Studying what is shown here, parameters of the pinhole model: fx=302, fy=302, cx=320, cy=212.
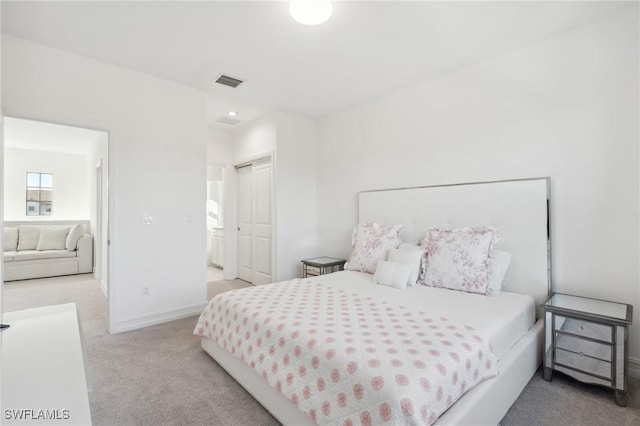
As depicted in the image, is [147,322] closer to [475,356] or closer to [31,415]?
[31,415]

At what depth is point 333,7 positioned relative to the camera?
83.9 inches

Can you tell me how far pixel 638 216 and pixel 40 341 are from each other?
11.2 ft

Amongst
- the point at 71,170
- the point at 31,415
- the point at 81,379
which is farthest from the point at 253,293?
the point at 71,170

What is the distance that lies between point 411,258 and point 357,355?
150cm

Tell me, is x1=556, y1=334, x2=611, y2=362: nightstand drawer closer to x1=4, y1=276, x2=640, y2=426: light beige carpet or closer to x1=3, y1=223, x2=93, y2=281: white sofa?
x1=4, y1=276, x2=640, y2=426: light beige carpet

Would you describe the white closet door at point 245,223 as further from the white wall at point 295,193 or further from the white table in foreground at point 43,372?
the white table in foreground at point 43,372

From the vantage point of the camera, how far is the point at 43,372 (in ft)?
2.95

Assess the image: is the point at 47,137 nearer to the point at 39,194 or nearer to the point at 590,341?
the point at 39,194

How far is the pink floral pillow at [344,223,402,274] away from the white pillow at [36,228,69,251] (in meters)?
5.76

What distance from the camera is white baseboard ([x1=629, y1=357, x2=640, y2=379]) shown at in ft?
6.86

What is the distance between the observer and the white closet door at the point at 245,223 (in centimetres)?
495

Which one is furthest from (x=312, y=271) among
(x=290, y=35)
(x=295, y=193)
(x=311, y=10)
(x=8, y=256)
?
(x=8, y=256)

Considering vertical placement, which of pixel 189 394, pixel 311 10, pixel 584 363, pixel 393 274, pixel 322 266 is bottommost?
pixel 189 394

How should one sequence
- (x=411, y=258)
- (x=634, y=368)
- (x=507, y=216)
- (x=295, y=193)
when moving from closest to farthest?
(x=634, y=368)
(x=507, y=216)
(x=411, y=258)
(x=295, y=193)
